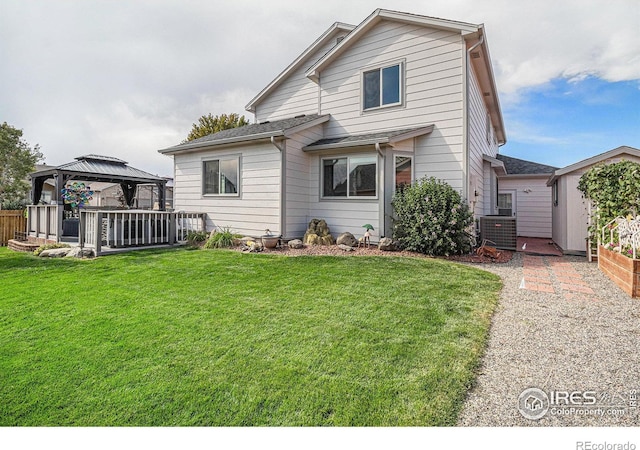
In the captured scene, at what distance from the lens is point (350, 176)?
30.3 feet

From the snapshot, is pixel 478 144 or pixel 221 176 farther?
pixel 221 176

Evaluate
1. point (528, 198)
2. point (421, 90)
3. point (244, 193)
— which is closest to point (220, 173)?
point (244, 193)

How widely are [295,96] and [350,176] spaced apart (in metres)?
5.34

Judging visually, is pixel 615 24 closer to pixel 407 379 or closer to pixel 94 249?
pixel 407 379

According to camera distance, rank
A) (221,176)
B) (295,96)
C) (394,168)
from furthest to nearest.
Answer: (295,96)
(221,176)
(394,168)

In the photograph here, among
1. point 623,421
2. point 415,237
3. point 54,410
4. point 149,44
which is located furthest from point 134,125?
point 623,421

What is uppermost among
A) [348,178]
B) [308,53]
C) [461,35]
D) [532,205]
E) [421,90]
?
[308,53]

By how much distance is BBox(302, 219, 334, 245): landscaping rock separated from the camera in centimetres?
891

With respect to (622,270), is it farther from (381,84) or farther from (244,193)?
(244,193)

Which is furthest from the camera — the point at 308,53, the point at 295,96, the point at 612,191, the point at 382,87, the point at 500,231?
the point at 295,96

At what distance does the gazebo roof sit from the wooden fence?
2.21m

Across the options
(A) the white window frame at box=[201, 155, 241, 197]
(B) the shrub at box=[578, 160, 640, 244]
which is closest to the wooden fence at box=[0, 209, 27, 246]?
(A) the white window frame at box=[201, 155, 241, 197]

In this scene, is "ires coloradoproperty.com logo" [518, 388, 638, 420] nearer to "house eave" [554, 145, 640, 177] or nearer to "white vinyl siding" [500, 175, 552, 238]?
"house eave" [554, 145, 640, 177]

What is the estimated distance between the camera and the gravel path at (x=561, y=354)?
1997mm
